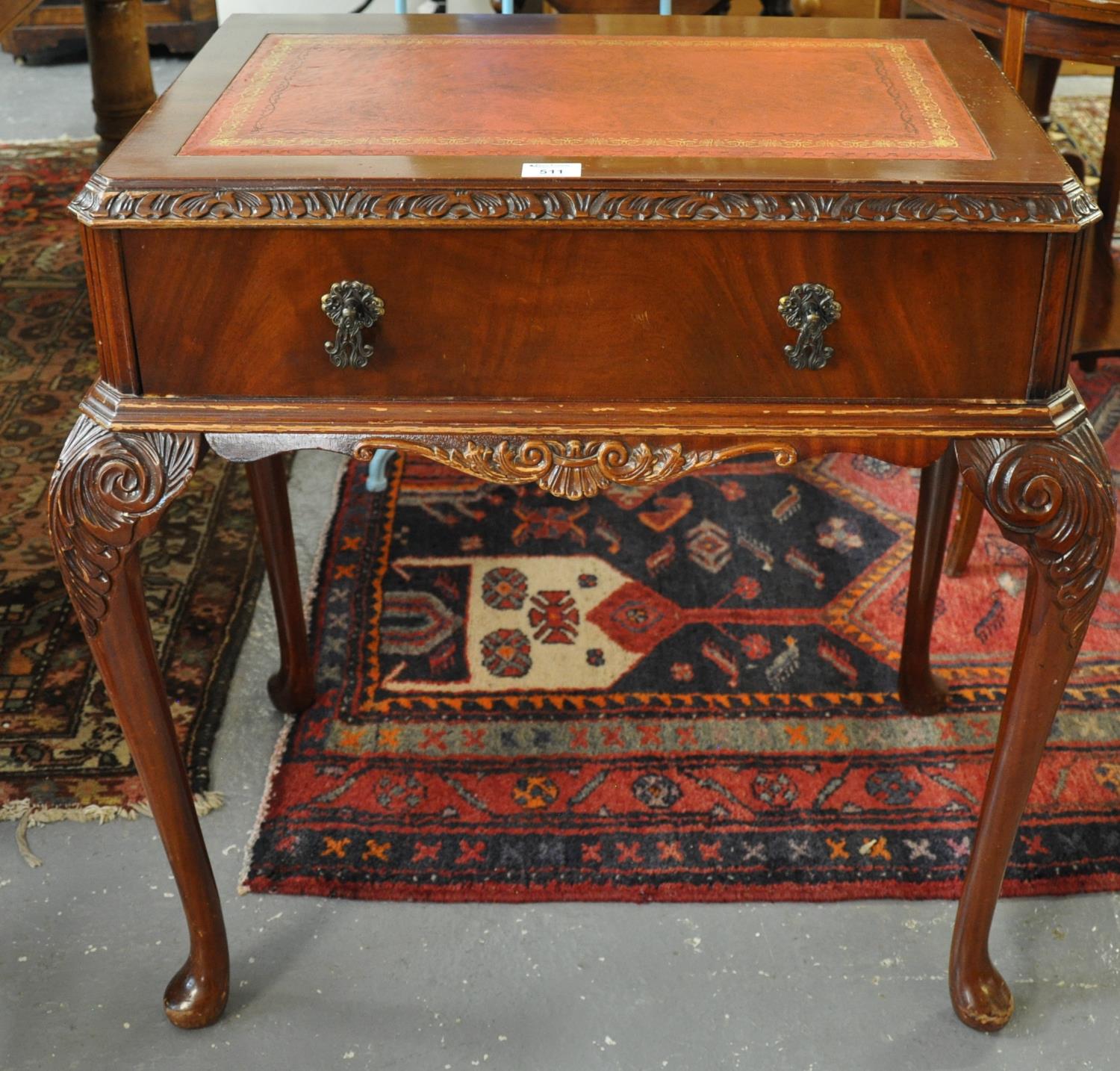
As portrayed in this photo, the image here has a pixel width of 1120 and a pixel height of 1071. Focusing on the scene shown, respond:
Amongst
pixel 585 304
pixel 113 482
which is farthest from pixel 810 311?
pixel 113 482

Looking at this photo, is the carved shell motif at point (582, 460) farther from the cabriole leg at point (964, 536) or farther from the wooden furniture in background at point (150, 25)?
the wooden furniture in background at point (150, 25)

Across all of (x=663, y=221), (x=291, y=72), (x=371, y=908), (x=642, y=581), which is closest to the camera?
(x=663, y=221)

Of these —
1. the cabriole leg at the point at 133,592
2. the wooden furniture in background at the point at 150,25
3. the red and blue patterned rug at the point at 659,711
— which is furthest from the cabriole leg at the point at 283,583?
the wooden furniture in background at the point at 150,25

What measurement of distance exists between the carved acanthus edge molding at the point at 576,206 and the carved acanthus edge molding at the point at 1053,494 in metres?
0.20

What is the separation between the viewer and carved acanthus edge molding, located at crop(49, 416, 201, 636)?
1218 millimetres

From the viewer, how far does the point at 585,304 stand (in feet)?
3.86

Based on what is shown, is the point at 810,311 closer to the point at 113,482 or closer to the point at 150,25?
the point at 113,482

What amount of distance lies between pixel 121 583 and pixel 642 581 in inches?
44.7

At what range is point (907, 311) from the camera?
1.17 m

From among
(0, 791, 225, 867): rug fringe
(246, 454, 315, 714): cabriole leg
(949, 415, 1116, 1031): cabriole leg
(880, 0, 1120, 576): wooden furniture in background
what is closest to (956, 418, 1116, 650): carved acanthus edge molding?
(949, 415, 1116, 1031): cabriole leg

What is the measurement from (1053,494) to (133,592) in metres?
0.87

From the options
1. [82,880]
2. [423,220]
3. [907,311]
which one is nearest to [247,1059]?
[82,880]

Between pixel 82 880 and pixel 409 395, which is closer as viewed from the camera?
pixel 409 395

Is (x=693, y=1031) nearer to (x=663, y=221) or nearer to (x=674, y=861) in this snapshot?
(x=674, y=861)
